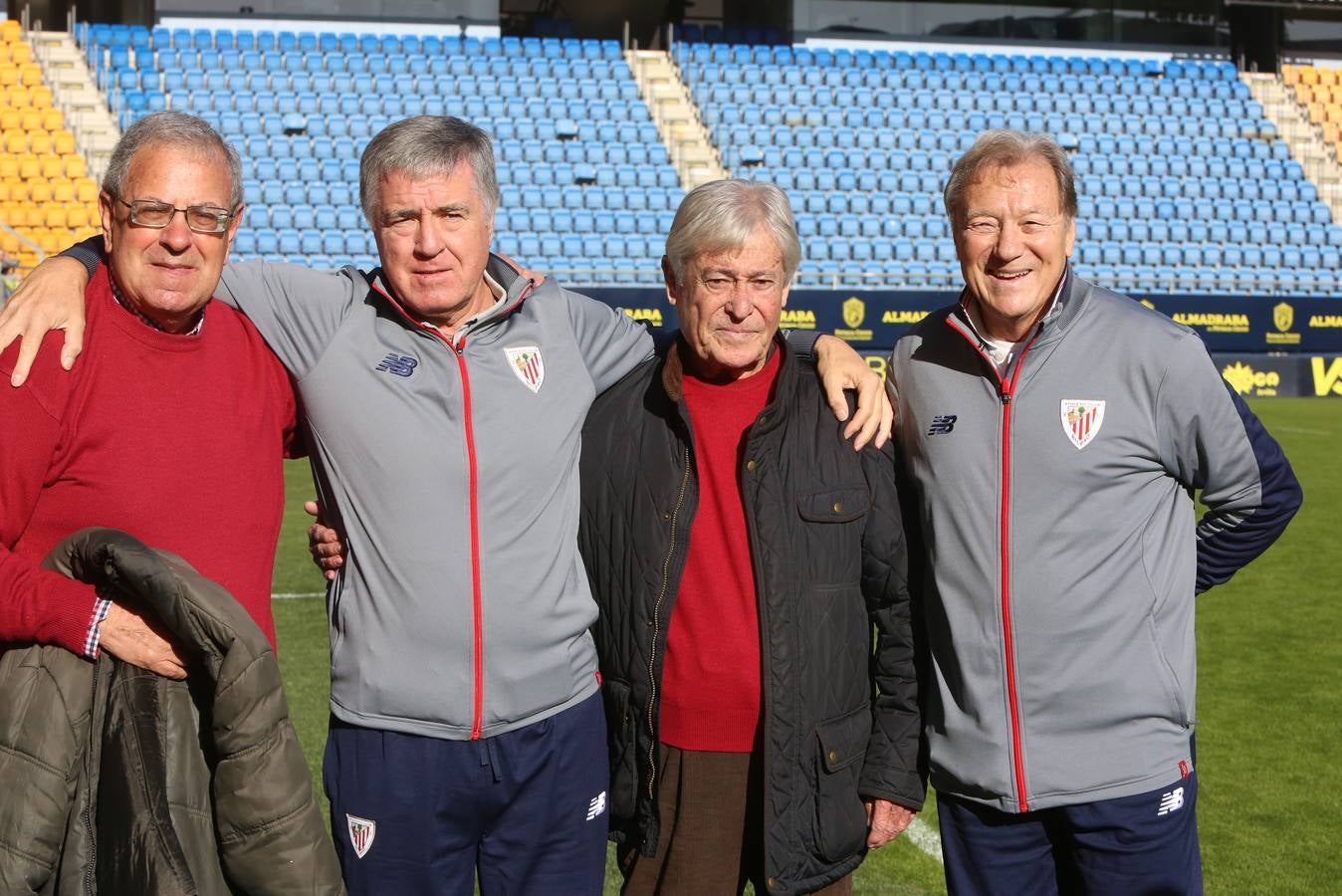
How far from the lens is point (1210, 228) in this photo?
23.3m

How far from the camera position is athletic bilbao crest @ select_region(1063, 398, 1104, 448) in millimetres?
2504

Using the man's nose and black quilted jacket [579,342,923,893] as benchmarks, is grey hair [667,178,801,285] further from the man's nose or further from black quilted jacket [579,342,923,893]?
the man's nose

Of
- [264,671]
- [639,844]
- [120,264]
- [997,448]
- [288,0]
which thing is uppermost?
[288,0]

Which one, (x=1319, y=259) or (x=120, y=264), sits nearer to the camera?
(x=120, y=264)

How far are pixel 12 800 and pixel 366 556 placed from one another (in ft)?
2.30

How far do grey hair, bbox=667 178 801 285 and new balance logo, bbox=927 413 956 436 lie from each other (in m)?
0.40

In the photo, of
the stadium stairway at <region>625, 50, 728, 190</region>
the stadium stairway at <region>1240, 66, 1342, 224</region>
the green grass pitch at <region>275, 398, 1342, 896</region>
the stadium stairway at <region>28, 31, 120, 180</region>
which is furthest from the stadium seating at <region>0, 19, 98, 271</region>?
the stadium stairway at <region>1240, 66, 1342, 224</region>

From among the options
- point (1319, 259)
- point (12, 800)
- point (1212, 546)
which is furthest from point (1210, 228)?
point (12, 800)

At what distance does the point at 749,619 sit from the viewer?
2.54 m

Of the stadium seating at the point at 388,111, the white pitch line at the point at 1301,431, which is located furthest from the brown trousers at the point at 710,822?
the stadium seating at the point at 388,111

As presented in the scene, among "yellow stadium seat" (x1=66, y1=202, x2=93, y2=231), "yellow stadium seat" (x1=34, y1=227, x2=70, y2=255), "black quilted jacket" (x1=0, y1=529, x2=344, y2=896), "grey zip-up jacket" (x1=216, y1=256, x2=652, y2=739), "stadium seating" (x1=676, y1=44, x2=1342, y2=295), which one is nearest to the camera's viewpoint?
"black quilted jacket" (x1=0, y1=529, x2=344, y2=896)

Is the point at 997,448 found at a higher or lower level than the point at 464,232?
lower

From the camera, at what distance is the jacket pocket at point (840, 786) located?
8.24ft

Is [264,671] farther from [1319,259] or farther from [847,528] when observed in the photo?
[1319,259]
